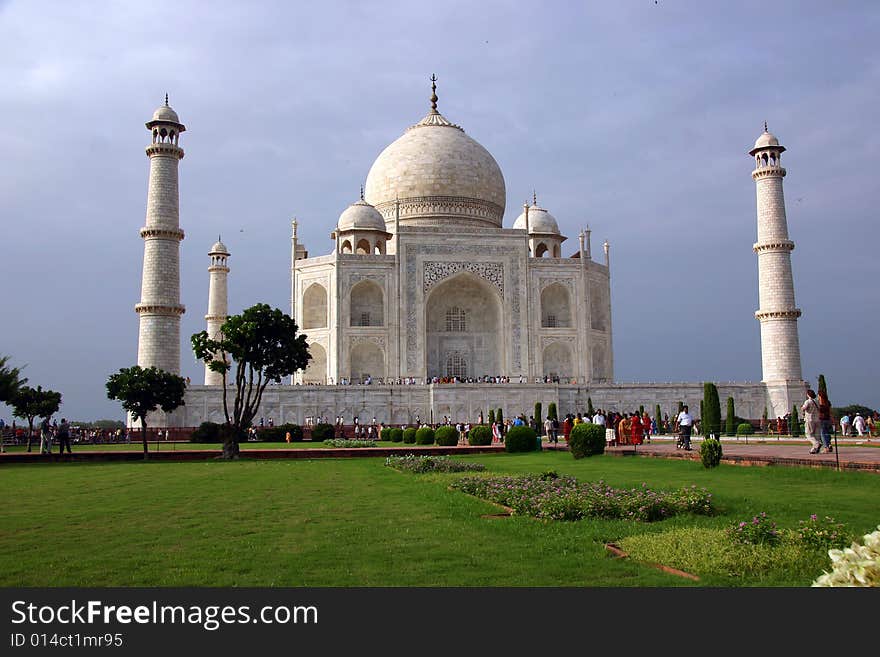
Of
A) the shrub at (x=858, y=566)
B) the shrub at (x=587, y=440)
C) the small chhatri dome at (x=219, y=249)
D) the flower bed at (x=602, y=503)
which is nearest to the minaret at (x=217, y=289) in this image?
the small chhatri dome at (x=219, y=249)

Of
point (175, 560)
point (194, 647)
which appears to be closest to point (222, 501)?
point (175, 560)

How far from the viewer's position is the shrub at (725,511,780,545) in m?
4.72

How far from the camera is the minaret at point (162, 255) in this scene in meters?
28.4

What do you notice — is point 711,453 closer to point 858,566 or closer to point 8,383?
point 858,566

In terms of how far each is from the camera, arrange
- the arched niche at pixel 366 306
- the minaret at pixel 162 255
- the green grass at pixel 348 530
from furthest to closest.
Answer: the arched niche at pixel 366 306 → the minaret at pixel 162 255 → the green grass at pixel 348 530

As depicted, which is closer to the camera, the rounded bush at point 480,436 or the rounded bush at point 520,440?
the rounded bush at point 520,440

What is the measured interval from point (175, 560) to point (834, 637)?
367 cm

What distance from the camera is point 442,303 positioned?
35031mm

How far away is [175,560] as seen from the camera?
4.96 meters

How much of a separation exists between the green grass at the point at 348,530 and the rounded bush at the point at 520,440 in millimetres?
6426

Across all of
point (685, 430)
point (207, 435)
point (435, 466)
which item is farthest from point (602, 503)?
point (207, 435)

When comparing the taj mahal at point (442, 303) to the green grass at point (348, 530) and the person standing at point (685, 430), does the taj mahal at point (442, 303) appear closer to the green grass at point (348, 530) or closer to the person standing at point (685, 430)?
the person standing at point (685, 430)

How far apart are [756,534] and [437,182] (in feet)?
107

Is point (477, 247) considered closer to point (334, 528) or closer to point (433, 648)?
point (334, 528)
